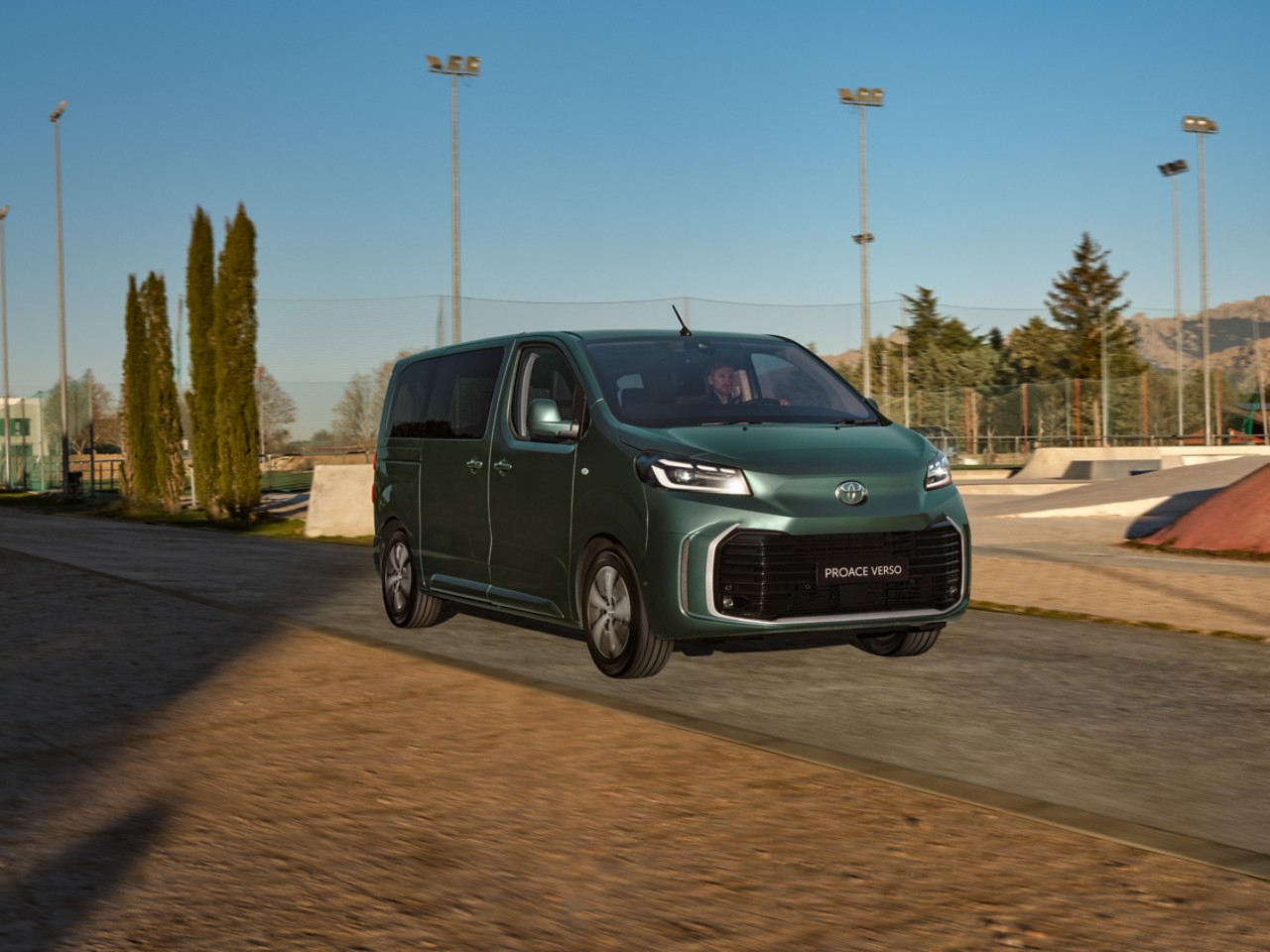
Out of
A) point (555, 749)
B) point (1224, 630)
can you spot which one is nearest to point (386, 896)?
point (555, 749)

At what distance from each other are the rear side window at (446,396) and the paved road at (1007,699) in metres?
1.41

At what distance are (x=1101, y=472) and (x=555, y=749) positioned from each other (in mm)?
40084

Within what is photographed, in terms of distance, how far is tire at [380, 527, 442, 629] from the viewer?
10.9 m

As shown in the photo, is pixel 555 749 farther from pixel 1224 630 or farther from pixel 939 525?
pixel 1224 630

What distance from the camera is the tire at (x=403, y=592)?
35.7 ft

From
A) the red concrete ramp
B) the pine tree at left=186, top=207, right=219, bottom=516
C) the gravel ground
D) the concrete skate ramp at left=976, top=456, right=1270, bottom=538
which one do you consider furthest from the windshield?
the pine tree at left=186, top=207, right=219, bottom=516

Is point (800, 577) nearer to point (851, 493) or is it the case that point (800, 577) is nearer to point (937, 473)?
point (851, 493)

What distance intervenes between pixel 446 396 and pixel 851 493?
11.8ft

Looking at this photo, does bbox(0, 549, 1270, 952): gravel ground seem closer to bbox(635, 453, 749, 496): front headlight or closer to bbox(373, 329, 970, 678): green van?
bbox(373, 329, 970, 678): green van

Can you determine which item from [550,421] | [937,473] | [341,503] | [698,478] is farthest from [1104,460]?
[698,478]

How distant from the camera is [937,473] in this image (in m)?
8.49

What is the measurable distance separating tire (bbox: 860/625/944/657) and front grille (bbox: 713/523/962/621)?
1.01m

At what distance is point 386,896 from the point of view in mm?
4414

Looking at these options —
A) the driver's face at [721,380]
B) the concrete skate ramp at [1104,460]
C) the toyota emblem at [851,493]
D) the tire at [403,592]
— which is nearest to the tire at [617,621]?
the toyota emblem at [851,493]
